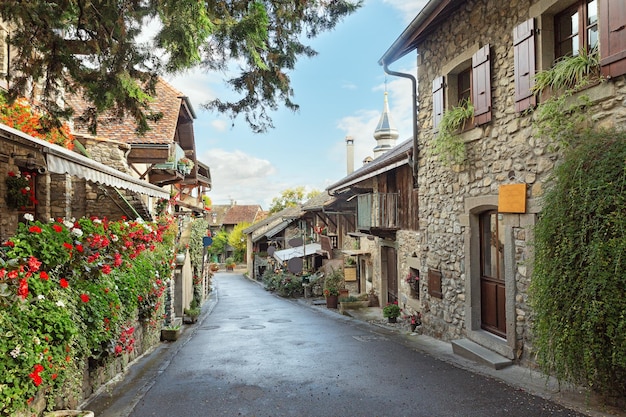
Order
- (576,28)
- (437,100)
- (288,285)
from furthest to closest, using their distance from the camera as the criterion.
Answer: (288,285)
(437,100)
(576,28)

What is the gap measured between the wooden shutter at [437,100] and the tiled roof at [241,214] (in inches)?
1962

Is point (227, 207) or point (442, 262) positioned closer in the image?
point (442, 262)

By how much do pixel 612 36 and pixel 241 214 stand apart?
55745mm

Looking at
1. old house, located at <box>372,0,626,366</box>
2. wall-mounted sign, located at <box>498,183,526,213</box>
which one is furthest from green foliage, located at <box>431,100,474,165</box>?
wall-mounted sign, located at <box>498,183,526,213</box>

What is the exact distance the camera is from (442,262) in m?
8.67

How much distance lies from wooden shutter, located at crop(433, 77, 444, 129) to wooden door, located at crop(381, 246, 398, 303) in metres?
6.64

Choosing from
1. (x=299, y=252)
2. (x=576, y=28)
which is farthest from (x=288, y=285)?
(x=576, y=28)

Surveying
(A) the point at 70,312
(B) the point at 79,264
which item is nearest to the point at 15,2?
(B) the point at 79,264

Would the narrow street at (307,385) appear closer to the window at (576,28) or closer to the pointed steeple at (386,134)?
the window at (576,28)

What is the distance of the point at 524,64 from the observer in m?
6.11

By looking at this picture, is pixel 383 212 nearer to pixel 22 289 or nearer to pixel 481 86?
pixel 481 86

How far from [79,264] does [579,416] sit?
5498 millimetres

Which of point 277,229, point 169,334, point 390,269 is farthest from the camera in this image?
point 277,229

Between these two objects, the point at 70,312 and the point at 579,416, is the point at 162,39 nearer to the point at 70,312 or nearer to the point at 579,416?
the point at 70,312
